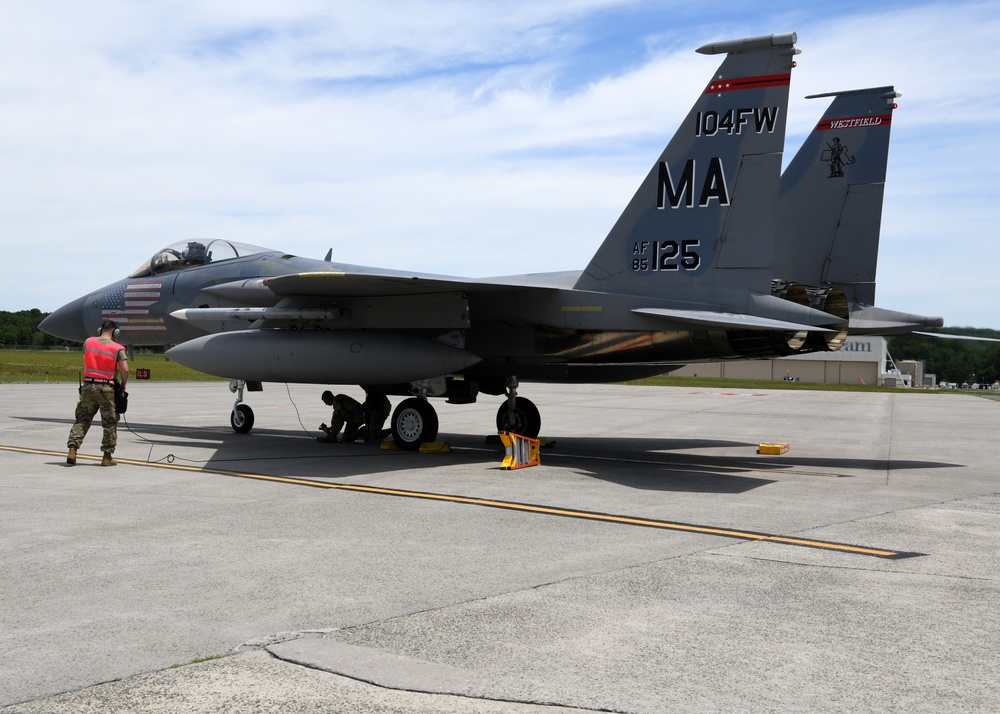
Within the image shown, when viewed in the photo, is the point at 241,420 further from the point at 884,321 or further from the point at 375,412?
the point at 884,321

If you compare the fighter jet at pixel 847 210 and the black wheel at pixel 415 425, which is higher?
the fighter jet at pixel 847 210

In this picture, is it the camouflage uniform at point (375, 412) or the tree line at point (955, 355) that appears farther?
the tree line at point (955, 355)

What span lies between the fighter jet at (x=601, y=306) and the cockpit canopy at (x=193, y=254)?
Result: 22.5 inches

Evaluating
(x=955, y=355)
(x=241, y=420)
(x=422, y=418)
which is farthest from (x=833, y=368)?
(x=422, y=418)

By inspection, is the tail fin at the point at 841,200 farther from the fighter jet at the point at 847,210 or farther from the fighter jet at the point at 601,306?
the fighter jet at the point at 601,306

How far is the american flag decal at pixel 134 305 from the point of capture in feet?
50.7

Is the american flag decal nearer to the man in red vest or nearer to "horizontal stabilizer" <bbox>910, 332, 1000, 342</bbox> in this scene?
the man in red vest

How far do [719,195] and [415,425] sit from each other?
5.40 metres

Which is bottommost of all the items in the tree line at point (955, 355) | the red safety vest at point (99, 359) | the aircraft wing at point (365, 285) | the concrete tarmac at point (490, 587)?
the concrete tarmac at point (490, 587)

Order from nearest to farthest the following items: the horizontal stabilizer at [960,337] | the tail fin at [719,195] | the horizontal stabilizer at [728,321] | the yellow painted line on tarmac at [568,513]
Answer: the yellow painted line on tarmac at [568,513] → the horizontal stabilizer at [728,321] → the tail fin at [719,195] → the horizontal stabilizer at [960,337]

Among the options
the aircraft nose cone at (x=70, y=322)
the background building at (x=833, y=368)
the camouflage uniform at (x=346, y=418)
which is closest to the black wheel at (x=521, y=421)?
the camouflage uniform at (x=346, y=418)

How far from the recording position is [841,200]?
43.4 ft

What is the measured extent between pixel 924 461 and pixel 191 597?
448 inches

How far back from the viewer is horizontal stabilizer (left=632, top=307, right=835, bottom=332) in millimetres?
10016
